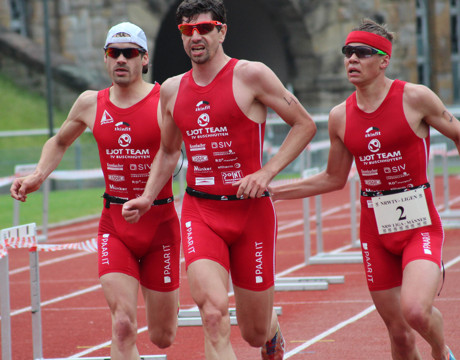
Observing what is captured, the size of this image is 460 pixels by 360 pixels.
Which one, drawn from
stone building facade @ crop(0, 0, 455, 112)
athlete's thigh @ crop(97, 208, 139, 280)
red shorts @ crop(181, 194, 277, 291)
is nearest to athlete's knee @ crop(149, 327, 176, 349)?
athlete's thigh @ crop(97, 208, 139, 280)

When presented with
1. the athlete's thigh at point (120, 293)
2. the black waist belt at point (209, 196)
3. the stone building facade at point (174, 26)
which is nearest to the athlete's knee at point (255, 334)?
the athlete's thigh at point (120, 293)

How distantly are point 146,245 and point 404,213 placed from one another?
1755 millimetres

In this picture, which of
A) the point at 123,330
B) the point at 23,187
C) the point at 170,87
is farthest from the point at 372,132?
the point at 23,187

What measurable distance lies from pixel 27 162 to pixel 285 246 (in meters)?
12.3

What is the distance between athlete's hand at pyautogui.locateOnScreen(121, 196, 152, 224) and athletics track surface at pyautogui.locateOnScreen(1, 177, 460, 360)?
198 centimetres

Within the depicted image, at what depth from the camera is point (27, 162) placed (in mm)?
24938

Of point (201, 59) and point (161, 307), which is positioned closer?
point (201, 59)

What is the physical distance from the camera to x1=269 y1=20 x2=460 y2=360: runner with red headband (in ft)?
19.2

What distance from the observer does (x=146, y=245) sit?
644 centimetres

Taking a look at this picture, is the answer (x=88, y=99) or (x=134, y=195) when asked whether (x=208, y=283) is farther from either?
(x=88, y=99)

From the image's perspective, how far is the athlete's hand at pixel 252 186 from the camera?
5.65 meters

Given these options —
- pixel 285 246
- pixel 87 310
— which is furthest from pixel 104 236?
pixel 285 246

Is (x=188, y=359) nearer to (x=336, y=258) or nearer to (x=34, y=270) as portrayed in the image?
(x=34, y=270)

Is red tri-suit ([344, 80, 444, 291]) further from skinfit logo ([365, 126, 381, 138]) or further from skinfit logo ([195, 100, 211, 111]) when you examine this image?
skinfit logo ([195, 100, 211, 111])
